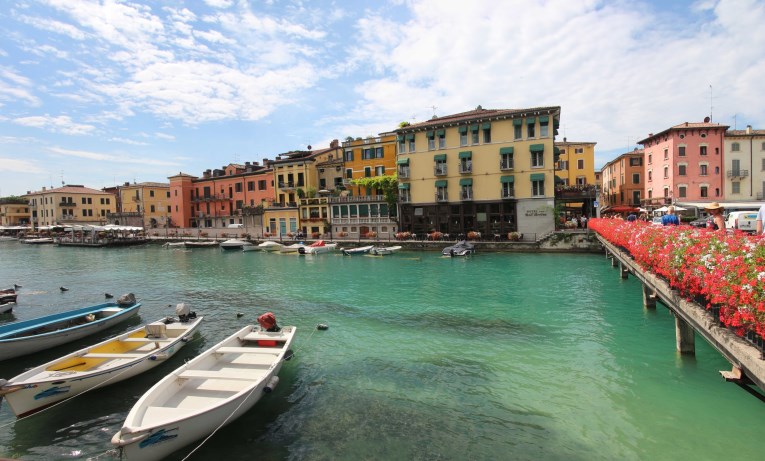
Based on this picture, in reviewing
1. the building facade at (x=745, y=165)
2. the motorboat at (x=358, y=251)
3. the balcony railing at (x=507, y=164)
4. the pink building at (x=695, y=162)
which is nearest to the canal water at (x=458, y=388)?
the motorboat at (x=358, y=251)

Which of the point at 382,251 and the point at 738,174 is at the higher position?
the point at 738,174

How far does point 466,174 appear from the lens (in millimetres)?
48094

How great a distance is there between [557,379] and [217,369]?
9112 mm

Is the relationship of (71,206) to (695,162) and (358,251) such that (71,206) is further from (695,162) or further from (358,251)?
(695,162)

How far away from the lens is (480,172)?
47.3 meters

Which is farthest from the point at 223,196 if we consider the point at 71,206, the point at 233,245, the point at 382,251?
the point at 71,206

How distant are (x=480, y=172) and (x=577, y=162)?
2739 cm

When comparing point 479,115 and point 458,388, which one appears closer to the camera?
point 458,388

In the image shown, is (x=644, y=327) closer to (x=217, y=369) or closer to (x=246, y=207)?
(x=217, y=369)

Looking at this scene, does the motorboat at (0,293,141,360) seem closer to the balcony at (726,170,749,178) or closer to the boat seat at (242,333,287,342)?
the boat seat at (242,333,287,342)

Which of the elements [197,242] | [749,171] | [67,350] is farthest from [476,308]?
[197,242]

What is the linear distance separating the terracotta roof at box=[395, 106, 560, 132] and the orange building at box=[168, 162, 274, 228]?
31.4 m

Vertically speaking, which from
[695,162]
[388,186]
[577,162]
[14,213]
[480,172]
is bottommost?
[388,186]

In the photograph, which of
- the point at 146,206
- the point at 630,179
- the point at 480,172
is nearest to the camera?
the point at 480,172
